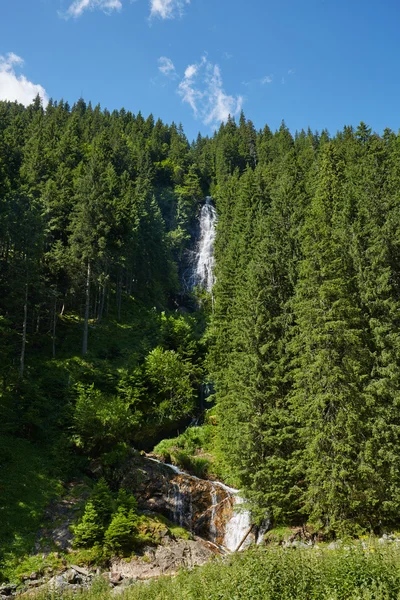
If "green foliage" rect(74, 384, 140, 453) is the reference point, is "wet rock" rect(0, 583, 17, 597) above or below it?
below

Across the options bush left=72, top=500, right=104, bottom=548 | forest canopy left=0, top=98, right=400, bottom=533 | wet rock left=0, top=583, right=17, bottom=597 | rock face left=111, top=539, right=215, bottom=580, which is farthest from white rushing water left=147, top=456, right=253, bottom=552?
wet rock left=0, top=583, right=17, bottom=597

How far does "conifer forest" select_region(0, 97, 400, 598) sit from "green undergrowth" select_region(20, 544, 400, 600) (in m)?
9.36

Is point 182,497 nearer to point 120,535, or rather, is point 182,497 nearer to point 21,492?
point 120,535

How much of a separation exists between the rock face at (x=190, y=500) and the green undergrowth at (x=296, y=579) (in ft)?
43.5

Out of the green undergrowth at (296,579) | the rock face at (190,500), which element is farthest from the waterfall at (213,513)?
the green undergrowth at (296,579)

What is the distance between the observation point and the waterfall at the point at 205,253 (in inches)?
2660

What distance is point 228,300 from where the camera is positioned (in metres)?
33.0

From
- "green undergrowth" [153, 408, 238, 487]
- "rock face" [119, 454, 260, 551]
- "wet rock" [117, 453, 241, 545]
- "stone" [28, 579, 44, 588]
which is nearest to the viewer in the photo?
"stone" [28, 579, 44, 588]

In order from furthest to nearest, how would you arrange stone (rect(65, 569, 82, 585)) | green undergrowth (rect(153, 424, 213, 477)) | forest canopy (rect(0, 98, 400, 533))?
green undergrowth (rect(153, 424, 213, 477)), forest canopy (rect(0, 98, 400, 533)), stone (rect(65, 569, 82, 585))

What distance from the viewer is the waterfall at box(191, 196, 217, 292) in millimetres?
67562

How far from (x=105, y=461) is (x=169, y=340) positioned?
17.0m

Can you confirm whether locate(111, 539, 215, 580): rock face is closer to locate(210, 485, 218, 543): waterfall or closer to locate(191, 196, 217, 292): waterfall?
locate(210, 485, 218, 543): waterfall

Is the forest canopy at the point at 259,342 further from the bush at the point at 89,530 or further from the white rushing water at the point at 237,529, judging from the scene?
the bush at the point at 89,530

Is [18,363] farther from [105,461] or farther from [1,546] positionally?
[1,546]
